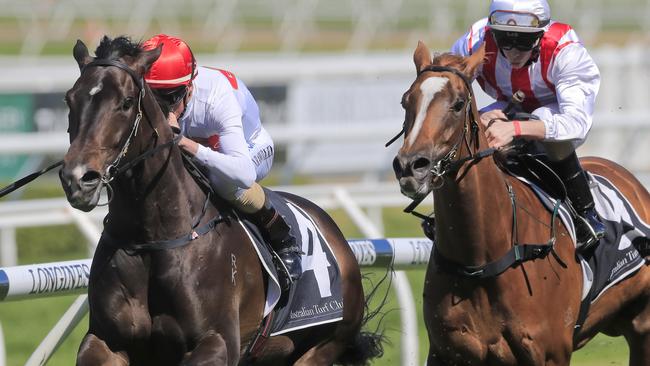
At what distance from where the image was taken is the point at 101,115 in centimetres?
396

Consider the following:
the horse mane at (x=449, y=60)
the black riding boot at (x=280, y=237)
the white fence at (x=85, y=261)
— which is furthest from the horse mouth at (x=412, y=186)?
the white fence at (x=85, y=261)

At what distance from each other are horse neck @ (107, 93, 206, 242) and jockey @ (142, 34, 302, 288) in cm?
10

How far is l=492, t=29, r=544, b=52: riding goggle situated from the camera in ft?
15.9

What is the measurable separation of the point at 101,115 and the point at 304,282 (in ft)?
4.48

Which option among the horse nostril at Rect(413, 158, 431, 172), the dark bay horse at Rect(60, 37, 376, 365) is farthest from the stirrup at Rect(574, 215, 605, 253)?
the dark bay horse at Rect(60, 37, 376, 365)

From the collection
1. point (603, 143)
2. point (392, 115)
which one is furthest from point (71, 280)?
point (603, 143)

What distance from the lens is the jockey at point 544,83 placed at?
15.7 ft

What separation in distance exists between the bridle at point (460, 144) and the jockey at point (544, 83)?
114 millimetres

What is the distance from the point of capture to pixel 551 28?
497cm

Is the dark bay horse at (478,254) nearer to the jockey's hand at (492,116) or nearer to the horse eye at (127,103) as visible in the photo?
the jockey's hand at (492,116)

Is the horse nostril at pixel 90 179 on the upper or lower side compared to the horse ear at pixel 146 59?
lower

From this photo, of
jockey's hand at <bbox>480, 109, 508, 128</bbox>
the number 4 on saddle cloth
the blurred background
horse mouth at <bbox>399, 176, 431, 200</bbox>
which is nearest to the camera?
horse mouth at <bbox>399, 176, 431, 200</bbox>

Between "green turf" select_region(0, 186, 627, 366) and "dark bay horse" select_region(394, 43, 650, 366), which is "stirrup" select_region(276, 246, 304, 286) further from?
"green turf" select_region(0, 186, 627, 366)

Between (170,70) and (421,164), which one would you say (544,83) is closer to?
(421,164)
